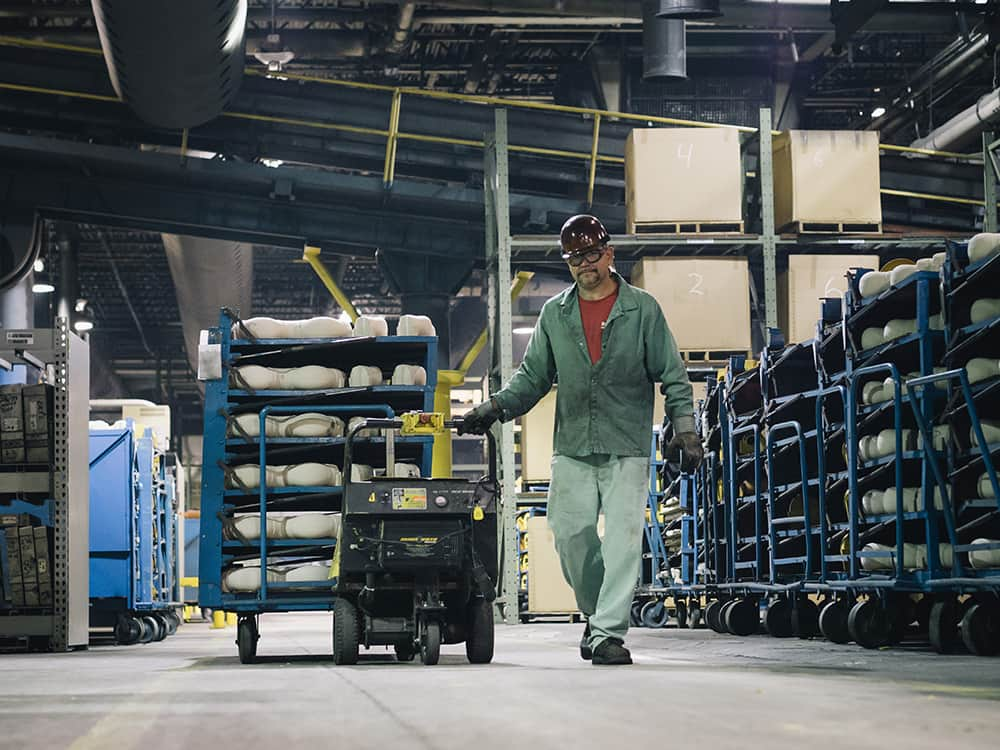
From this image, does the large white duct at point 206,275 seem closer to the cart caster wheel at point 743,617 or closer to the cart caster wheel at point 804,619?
the cart caster wheel at point 743,617

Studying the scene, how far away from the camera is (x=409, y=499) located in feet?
23.5

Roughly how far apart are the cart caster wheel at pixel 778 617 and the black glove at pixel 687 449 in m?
3.75

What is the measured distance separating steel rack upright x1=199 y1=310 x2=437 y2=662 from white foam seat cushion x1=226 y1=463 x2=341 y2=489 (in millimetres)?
32

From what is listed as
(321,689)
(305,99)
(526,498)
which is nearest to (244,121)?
(305,99)

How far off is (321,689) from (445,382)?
33.6 ft

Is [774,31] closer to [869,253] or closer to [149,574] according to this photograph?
[869,253]

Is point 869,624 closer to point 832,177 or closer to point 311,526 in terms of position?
point 311,526

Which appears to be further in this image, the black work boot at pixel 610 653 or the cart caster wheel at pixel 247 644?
the cart caster wheel at pixel 247 644

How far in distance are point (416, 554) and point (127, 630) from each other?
6.58m

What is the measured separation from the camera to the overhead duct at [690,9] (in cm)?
1288

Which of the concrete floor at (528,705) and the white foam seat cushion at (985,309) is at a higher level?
the white foam seat cushion at (985,309)

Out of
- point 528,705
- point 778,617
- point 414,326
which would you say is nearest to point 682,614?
point 778,617

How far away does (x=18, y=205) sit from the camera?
650 inches

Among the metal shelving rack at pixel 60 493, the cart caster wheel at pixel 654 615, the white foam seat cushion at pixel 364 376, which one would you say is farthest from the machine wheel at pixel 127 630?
the white foam seat cushion at pixel 364 376
